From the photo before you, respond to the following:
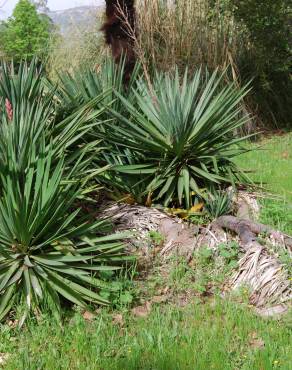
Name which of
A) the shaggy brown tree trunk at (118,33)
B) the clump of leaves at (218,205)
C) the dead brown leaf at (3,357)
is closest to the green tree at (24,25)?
the shaggy brown tree trunk at (118,33)

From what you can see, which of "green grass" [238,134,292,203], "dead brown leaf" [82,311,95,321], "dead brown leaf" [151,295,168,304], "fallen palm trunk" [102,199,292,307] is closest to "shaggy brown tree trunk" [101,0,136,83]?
"green grass" [238,134,292,203]

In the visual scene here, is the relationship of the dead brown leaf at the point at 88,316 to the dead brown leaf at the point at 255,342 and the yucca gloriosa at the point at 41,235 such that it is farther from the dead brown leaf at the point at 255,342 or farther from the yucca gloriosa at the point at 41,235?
the dead brown leaf at the point at 255,342

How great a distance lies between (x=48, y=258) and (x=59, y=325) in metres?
0.50

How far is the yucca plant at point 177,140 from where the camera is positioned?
18.4 ft

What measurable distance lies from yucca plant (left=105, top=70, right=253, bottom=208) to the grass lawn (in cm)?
171

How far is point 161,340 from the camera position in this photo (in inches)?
140

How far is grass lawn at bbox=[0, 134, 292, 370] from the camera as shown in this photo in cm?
335

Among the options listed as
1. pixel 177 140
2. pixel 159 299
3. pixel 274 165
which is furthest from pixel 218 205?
pixel 274 165

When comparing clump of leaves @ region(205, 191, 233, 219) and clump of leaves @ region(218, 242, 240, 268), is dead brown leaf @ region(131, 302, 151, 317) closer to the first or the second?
clump of leaves @ region(218, 242, 240, 268)

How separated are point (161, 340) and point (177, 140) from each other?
2.44 metres

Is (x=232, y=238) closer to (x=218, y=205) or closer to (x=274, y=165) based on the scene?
(x=218, y=205)

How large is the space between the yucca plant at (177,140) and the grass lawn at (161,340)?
171cm

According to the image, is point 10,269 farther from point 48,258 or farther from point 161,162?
point 161,162

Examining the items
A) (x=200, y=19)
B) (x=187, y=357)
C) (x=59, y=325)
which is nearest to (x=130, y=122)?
(x=59, y=325)
